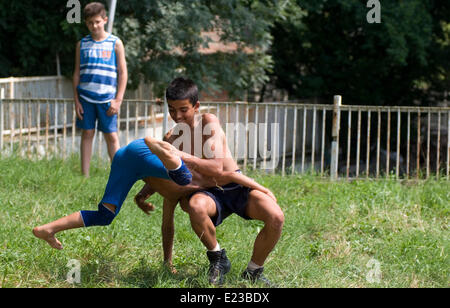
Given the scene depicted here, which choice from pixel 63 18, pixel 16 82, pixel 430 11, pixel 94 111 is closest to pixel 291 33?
pixel 430 11

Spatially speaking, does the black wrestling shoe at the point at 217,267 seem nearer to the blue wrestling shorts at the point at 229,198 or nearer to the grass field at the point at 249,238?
the grass field at the point at 249,238

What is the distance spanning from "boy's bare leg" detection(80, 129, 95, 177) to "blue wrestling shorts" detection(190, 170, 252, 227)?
3604 mm

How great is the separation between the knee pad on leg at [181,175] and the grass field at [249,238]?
2.57 feet

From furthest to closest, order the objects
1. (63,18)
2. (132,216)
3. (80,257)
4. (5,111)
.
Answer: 1. (63,18)
2. (5,111)
3. (132,216)
4. (80,257)

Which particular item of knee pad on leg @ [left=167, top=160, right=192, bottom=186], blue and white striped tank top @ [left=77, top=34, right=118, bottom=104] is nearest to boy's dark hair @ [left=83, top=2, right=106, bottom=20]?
blue and white striped tank top @ [left=77, top=34, right=118, bottom=104]

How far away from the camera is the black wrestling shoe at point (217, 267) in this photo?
4.37m

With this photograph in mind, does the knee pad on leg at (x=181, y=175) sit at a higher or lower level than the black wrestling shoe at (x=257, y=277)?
higher

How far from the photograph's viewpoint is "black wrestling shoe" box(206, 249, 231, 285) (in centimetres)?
437

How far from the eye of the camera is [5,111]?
1069 cm

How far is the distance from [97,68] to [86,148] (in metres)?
0.97

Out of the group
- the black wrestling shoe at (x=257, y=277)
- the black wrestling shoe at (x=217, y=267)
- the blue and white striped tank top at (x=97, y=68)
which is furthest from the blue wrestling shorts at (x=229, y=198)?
the blue and white striped tank top at (x=97, y=68)

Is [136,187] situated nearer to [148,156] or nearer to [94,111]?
[94,111]

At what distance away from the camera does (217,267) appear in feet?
14.4
